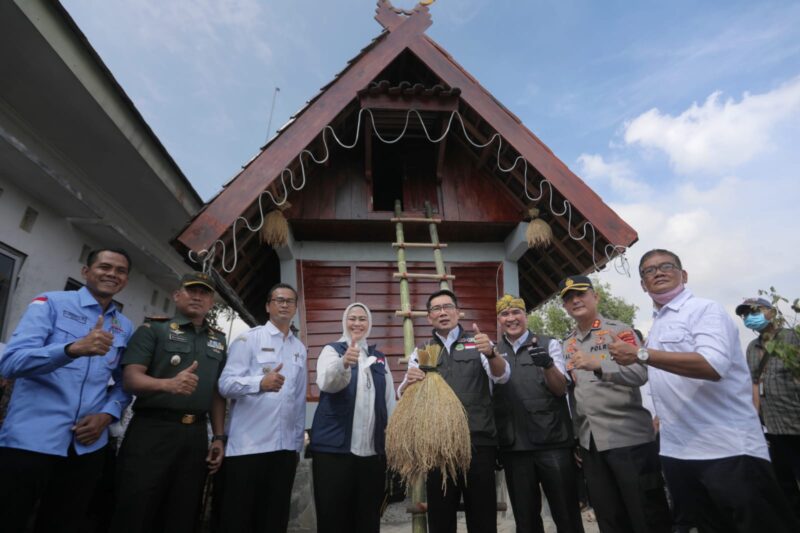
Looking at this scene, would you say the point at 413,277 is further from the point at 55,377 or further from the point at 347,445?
the point at 55,377

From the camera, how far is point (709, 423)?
7.56ft

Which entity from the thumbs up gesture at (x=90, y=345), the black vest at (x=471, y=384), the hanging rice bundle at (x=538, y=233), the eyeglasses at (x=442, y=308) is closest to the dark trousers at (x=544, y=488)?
the black vest at (x=471, y=384)

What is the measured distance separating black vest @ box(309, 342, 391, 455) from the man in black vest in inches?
10.5

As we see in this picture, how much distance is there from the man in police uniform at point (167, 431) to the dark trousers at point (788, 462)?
5047 millimetres

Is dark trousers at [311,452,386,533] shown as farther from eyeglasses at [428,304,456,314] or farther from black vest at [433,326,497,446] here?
eyeglasses at [428,304,456,314]

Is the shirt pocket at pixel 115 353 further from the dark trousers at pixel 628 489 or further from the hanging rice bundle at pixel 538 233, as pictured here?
the hanging rice bundle at pixel 538 233

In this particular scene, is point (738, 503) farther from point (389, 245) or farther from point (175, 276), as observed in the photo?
point (175, 276)

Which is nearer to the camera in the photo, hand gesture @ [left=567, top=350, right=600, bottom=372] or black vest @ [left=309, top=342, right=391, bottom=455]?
hand gesture @ [left=567, top=350, right=600, bottom=372]

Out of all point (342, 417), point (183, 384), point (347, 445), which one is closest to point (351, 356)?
point (342, 417)

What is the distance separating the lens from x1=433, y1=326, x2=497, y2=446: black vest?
285 cm

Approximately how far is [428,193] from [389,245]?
3.17ft

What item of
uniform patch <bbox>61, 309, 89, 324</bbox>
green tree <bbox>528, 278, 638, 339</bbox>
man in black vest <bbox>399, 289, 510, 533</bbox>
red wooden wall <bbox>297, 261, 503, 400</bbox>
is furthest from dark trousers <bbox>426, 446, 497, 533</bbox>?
green tree <bbox>528, 278, 638, 339</bbox>

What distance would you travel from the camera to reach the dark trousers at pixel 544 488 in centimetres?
277

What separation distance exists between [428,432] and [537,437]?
81 cm
